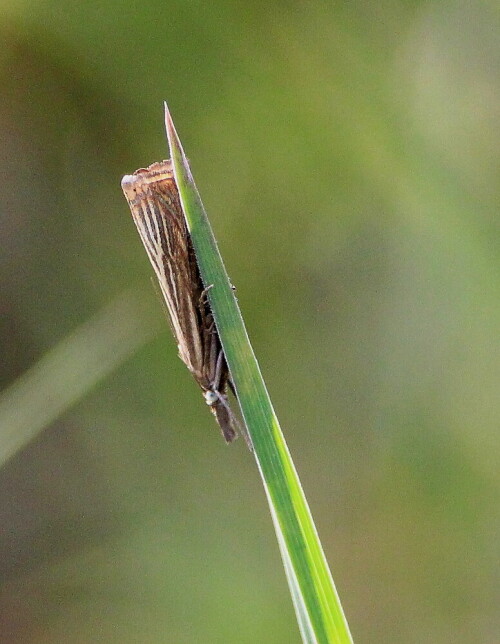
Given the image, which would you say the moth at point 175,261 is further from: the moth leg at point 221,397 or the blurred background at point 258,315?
the blurred background at point 258,315

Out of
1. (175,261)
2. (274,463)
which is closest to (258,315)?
(175,261)

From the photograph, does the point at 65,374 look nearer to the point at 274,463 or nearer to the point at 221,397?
the point at 221,397

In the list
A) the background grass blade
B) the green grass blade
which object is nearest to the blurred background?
the background grass blade

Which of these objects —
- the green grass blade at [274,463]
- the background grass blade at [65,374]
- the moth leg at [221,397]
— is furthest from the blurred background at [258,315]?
the green grass blade at [274,463]

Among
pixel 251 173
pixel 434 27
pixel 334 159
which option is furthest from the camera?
pixel 251 173

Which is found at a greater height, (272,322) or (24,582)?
(272,322)

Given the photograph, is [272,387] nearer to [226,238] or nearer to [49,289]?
[226,238]

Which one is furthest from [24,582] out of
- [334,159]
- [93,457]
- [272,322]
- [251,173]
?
[334,159]
